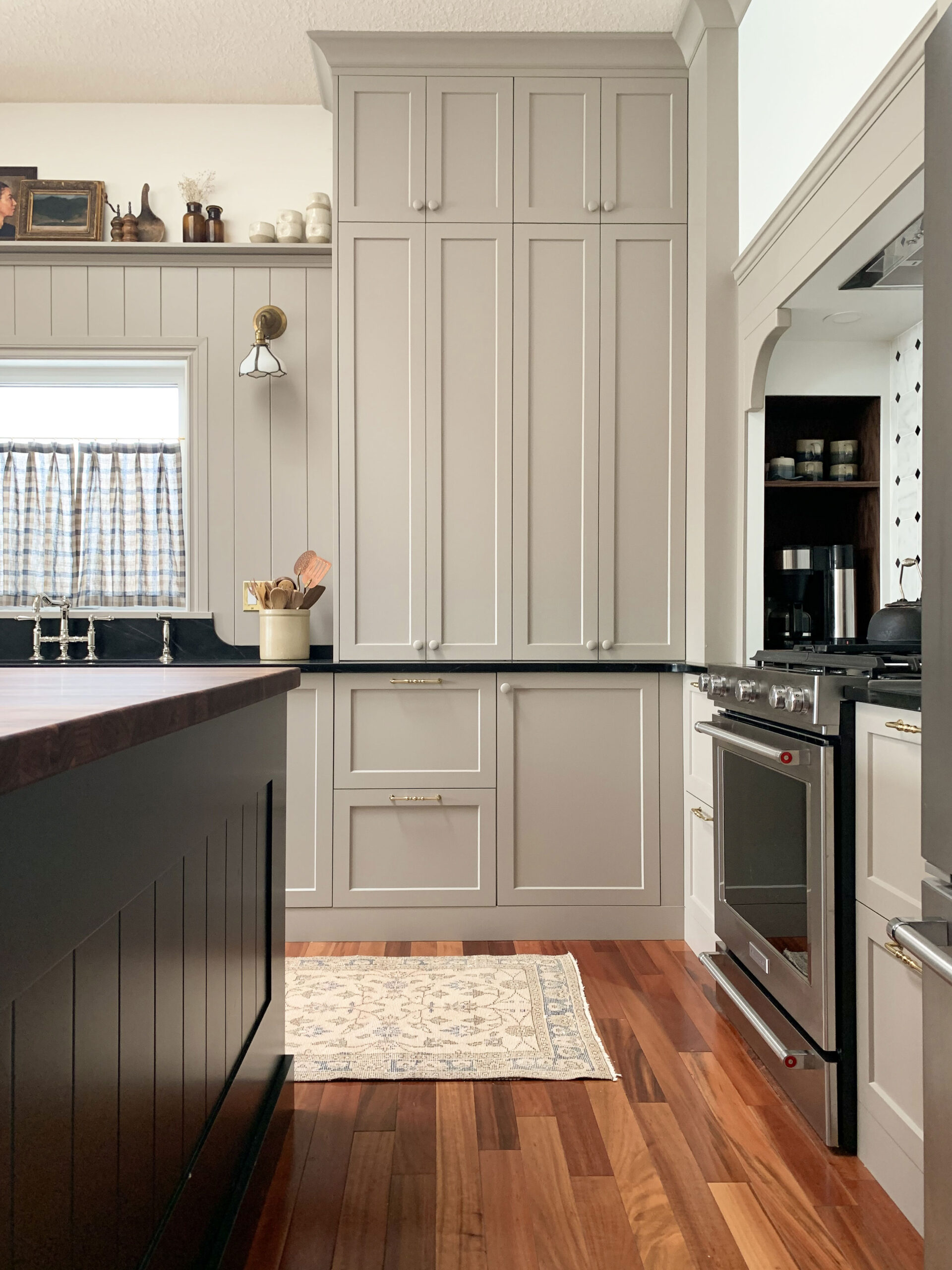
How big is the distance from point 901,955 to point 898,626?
904 millimetres

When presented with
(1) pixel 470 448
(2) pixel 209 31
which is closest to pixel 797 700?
(1) pixel 470 448

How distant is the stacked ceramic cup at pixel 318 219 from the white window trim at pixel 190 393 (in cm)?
55

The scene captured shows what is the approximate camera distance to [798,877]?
189 centimetres

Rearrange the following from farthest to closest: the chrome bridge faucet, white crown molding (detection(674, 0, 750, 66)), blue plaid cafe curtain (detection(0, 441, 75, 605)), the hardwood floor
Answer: blue plaid cafe curtain (detection(0, 441, 75, 605))
the chrome bridge faucet
white crown molding (detection(674, 0, 750, 66))
the hardwood floor

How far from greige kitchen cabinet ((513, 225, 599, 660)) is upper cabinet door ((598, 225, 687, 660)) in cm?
5

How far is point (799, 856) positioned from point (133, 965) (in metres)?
1.39

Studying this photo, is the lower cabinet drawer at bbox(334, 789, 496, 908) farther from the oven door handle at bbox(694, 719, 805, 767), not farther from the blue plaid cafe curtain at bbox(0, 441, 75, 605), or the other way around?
the blue plaid cafe curtain at bbox(0, 441, 75, 605)

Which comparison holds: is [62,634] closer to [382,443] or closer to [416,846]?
[382,443]

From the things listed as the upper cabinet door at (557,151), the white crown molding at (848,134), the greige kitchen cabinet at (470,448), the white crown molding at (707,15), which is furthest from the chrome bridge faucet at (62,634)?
the white crown molding at (707,15)

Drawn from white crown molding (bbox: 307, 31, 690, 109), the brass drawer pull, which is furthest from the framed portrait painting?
the brass drawer pull

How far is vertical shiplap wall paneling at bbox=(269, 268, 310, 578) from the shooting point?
11.0ft

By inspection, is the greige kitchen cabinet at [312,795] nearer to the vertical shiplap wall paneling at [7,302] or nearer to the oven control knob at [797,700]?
the oven control knob at [797,700]

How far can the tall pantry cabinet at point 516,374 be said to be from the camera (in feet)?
10.1

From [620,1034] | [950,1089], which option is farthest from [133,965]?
[620,1034]
